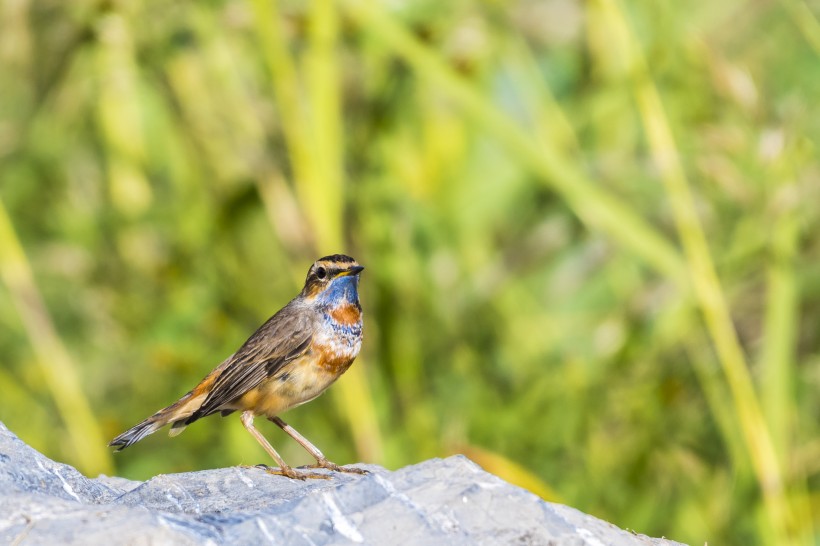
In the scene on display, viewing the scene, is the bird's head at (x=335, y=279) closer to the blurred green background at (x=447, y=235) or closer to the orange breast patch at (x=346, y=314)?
the orange breast patch at (x=346, y=314)

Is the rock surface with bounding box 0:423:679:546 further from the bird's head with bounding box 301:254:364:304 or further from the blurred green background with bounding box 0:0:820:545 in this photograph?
the blurred green background with bounding box 0:0:820:545

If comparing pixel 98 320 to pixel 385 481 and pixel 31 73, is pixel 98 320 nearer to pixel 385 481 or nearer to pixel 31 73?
pixel 31 73

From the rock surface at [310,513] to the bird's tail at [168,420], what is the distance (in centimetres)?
103

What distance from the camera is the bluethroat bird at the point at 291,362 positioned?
15.6 feet

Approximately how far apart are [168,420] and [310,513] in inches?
73.6

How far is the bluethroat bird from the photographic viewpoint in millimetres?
4750

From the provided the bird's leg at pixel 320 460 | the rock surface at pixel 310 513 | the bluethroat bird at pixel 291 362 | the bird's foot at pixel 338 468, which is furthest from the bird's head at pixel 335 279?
the rock surface at pixel 310 513

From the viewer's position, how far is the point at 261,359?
Answer: 4805mm

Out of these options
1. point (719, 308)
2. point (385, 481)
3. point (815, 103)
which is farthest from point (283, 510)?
point (815, 103)

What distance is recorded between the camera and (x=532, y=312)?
651cm

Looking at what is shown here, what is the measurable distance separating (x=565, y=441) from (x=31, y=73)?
10.4 feet

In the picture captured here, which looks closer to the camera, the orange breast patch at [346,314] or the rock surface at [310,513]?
the rock surface at [310,513]

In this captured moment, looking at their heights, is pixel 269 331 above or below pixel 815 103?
below

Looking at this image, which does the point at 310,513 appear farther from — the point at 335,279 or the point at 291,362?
the point at 335,279
